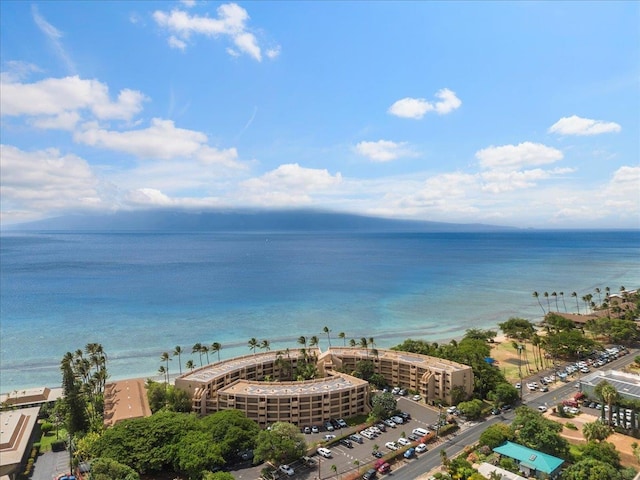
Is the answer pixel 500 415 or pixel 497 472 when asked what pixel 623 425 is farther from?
pixel 497 472

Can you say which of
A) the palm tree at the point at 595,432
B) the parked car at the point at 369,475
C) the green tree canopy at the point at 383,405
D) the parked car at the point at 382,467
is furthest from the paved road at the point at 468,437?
the palm tree at the point at 595,432

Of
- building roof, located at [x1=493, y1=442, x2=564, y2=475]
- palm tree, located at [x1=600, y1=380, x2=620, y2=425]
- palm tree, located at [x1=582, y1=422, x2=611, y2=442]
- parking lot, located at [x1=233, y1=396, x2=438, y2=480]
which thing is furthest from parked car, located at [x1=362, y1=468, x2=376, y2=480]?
palm tree, located at [x1=600, y1=380, x2=620, y2=425]

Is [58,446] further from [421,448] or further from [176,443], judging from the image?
[421,448]

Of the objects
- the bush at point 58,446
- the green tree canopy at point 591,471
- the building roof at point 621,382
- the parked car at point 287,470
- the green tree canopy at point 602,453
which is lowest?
the bush at point 58,446

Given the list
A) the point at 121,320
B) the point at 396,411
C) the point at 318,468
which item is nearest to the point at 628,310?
the point at 396,411

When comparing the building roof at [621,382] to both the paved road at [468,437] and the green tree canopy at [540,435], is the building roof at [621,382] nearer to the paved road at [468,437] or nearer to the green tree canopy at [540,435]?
the paved road at [468,437]
